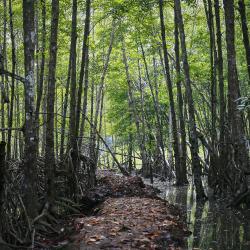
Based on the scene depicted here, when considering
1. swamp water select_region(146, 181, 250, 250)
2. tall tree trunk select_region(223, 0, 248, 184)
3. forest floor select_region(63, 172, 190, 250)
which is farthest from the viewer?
tall tree trunk select_region(223, 0, 248, 184)

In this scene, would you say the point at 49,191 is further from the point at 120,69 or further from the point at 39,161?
the point at 120,69

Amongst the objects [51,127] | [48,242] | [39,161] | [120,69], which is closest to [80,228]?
[48,242]

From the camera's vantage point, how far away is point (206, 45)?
1791 centimetres

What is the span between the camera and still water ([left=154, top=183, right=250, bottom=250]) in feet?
19.6

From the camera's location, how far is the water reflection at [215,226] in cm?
598

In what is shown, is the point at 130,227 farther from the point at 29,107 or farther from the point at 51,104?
the point at 51,104

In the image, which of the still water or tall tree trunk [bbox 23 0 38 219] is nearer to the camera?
the still water

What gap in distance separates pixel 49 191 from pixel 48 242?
1.69 meters

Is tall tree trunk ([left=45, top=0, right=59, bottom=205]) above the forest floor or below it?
above

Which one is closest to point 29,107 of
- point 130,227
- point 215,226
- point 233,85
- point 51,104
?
point 51,104

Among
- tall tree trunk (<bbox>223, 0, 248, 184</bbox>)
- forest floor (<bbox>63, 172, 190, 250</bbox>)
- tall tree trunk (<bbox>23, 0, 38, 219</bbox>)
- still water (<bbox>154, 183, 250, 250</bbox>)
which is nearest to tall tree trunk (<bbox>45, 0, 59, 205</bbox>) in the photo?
forest floor (<bbox>63, 172, 190, 250</bbox>)

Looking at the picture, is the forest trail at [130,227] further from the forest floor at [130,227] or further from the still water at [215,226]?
the still water at [215,226]

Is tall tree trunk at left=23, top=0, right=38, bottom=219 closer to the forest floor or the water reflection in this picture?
the forest floor

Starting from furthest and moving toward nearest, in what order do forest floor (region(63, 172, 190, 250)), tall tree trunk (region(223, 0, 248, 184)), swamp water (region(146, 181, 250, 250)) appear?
tall tree trunk (region(223, 0, 248, 184))
swamp water (region(146, 181, 250, 250))
forest floor (region(63, 172, 190, 250))
